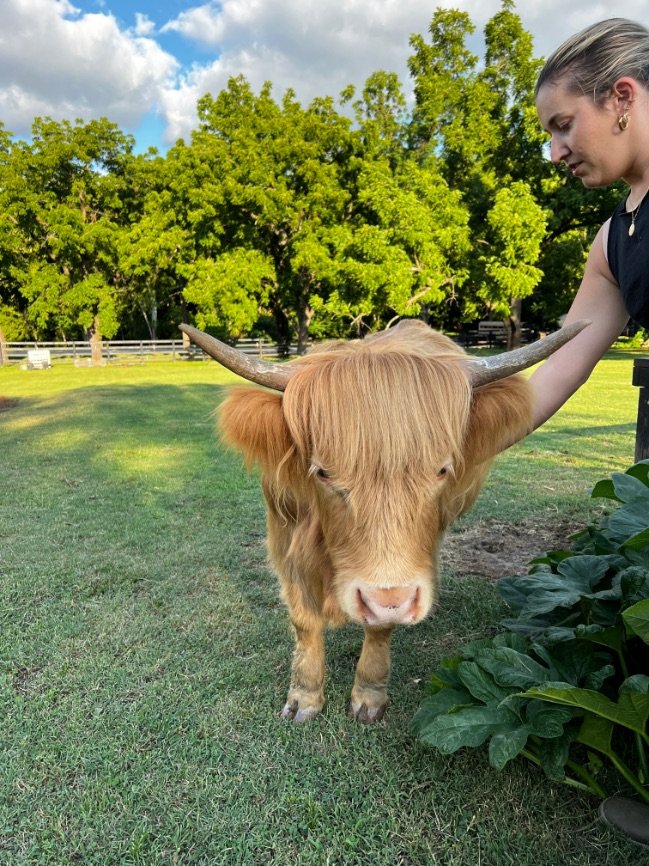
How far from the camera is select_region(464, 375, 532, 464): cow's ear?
6.95 ft

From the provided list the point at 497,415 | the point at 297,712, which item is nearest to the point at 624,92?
the point at 497,415

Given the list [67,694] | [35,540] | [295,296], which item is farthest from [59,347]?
[67,694]

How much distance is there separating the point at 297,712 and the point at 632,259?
2.16m

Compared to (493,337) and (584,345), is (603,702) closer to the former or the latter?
(584,345)

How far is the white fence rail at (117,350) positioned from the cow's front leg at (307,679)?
97.6 ft

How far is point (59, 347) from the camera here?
33.5 meters

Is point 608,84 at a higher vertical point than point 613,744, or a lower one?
higher

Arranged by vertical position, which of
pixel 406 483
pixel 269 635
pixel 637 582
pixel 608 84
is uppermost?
pixel 608 84

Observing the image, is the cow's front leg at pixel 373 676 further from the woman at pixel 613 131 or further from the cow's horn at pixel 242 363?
the cow's horn at pixel 242 363

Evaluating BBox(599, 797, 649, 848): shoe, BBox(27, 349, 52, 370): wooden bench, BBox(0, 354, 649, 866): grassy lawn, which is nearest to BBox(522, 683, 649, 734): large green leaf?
BBox(599, 797, 649, 848): shoe

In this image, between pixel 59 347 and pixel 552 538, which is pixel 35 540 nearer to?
pixel 552 538

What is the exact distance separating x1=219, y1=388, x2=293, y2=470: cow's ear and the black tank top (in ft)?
4.35

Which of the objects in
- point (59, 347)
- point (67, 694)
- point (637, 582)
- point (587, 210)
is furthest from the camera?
point (59, 347)

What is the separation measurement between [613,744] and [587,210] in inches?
1197
